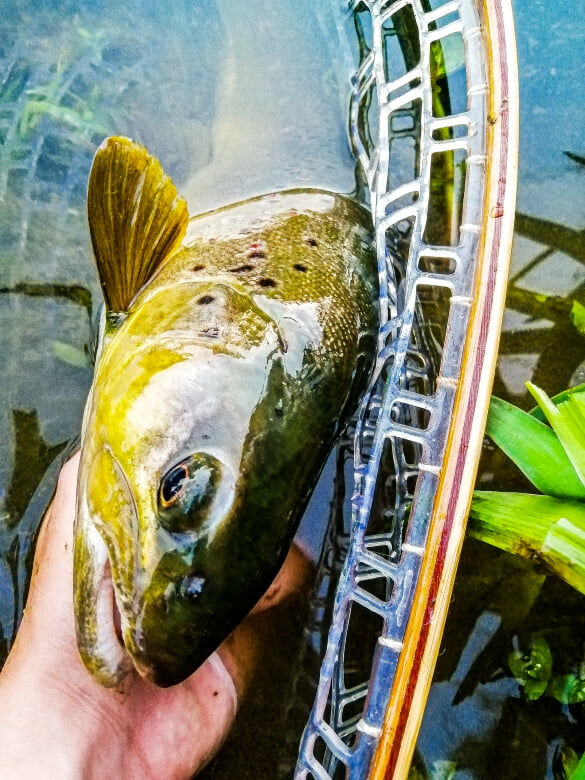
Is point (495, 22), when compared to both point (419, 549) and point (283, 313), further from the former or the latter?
point (419, 549)

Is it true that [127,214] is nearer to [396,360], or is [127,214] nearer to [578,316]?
[396,360]

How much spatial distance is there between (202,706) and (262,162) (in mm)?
1962

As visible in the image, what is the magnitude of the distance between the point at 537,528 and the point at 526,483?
25.6 inches

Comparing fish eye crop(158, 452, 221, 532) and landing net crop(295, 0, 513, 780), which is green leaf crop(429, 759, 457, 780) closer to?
landing net crop(295, 0, 513, 780)

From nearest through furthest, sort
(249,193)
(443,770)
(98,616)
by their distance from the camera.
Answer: (98,616), (443,770), (249,193)

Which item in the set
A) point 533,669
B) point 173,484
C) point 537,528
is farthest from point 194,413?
point 533,669

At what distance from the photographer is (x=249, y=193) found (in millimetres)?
2443

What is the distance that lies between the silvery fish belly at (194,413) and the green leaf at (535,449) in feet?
1.49

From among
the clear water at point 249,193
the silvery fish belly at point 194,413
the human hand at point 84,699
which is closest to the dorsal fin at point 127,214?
the silvery fish belly at point 194,413

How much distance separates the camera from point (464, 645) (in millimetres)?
2365

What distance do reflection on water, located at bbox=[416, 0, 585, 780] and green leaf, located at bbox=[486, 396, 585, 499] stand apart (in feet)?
1.54

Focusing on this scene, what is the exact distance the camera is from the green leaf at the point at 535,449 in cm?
193

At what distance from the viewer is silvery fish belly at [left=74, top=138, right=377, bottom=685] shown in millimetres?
1544

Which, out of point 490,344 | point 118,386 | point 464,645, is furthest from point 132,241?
point 464,645
